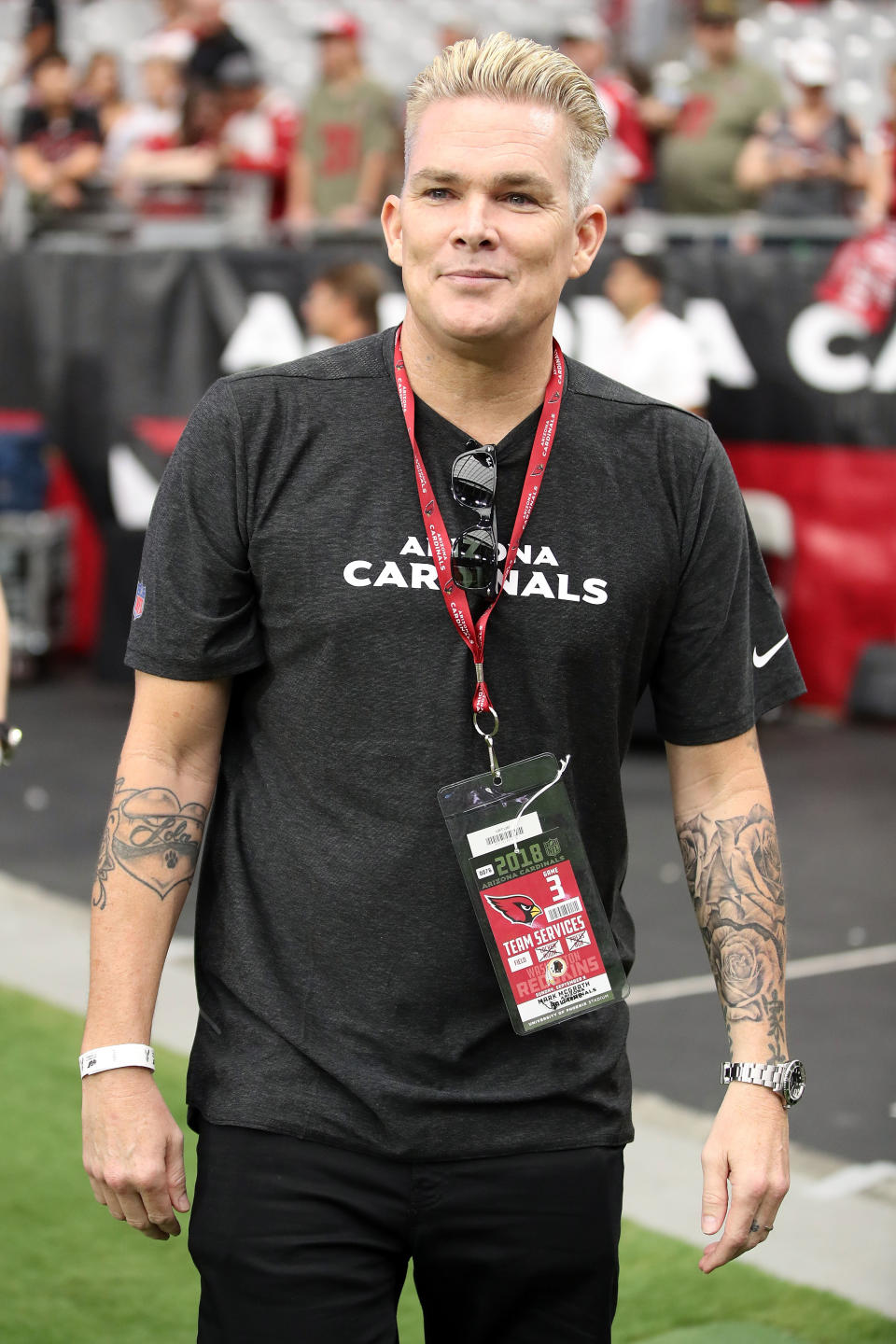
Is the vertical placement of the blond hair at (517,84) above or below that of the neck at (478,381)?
above

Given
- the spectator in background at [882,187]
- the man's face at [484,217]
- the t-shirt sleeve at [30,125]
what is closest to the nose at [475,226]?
the man's face at [484,217]

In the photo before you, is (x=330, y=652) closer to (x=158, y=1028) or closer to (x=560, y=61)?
(x=560, y=61)

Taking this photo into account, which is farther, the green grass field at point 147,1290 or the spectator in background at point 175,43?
the spectator in background at point 175,43

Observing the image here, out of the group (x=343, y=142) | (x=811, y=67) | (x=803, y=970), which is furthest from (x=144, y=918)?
(x=343, y=142)

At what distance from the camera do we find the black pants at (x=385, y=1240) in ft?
6.73

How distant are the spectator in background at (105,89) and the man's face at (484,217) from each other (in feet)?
37.6

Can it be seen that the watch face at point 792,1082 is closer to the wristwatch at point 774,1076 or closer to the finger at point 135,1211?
the wristwatch at point 774,1076

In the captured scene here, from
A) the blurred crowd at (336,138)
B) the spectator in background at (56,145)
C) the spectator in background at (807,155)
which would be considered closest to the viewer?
the spectator in background at (807,155)

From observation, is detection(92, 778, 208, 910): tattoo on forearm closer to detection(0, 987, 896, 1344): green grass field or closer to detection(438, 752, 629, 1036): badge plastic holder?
detection(438, 752, 629, 1036): badge plastic holder

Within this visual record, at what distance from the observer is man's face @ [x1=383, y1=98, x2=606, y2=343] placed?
2.06 meters

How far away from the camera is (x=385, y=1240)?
6.84 feet

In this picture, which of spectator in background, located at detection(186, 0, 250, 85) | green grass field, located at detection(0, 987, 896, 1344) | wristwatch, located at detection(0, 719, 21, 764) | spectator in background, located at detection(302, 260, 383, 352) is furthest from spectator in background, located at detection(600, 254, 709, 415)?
wristwatch, located at detection(0, 719, 21, 764)

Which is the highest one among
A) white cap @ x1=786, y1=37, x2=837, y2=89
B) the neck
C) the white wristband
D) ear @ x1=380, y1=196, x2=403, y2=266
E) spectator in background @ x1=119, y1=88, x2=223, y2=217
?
white cap @ x1=786, y1=37, x2=837, y2=89

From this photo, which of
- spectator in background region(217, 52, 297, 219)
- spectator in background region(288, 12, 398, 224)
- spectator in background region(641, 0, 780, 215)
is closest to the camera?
spectator in background region(641, 0, 780, 215)
